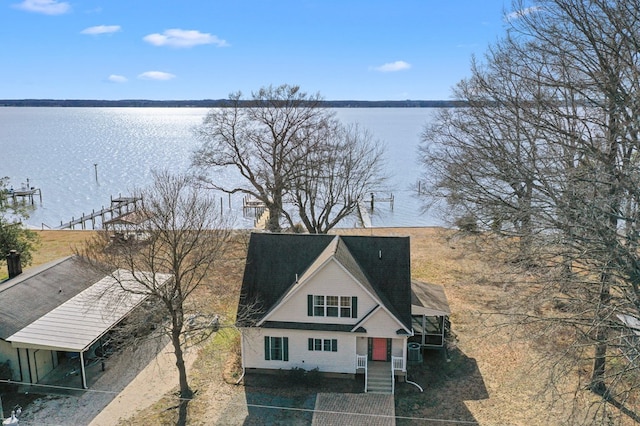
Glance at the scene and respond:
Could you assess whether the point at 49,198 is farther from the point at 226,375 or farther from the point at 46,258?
the point at 226,375

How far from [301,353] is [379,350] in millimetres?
3150

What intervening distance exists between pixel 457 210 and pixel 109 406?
885 inches

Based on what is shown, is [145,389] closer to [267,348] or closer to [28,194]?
[267,348]

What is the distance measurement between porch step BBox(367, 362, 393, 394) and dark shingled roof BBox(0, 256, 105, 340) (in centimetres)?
1133

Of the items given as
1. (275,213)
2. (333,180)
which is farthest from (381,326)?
(275,213)

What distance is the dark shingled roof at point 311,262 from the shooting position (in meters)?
20.2

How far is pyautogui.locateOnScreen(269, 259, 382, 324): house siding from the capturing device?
1933 centimetres

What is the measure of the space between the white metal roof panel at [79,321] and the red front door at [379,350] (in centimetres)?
909

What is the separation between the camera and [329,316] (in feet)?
64.7

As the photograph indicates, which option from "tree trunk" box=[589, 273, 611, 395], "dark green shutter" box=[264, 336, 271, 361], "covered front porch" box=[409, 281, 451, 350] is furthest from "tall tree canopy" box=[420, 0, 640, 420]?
"dark green shutter" box=[264, 336, 271, 361]

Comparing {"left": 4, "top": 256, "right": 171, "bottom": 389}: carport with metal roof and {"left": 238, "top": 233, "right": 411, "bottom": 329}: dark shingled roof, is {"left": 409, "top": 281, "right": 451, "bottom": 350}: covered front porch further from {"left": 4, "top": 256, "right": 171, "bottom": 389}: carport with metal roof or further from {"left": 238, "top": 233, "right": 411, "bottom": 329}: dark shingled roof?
{"left": 4, "top": 256, "right": 171, "bottom": 389}: carport with metal roof

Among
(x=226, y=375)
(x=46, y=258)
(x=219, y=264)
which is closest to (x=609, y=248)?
(x=226, y=375)

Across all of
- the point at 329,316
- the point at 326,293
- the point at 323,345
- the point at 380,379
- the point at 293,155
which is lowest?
the point at 380,379

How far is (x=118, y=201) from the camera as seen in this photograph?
2267 inches
